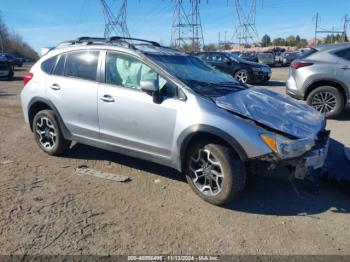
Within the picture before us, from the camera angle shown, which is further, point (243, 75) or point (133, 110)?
point (243, 75)

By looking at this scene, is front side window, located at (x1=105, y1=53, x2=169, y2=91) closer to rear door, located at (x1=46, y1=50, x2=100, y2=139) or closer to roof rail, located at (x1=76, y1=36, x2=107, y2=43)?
rear door, located at (x1=46, y1=50, x2=100, y2=139)

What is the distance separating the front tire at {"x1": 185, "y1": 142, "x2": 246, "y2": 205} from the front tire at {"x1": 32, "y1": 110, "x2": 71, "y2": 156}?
2.18 m

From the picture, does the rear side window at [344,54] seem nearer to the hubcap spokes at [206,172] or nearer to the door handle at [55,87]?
the hubcap spokes at [206,172]

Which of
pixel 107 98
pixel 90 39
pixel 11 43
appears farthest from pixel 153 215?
pixel 11 43

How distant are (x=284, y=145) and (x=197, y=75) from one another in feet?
5.23

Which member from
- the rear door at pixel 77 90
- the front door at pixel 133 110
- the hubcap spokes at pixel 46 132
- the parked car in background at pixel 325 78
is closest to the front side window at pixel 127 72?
the front door at pixel 133 110

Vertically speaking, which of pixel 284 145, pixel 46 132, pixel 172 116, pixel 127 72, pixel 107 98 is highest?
pixel 127 72

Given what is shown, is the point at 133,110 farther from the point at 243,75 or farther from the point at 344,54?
the point at 243,75

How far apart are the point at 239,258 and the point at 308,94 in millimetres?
6065

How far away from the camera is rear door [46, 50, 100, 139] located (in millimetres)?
4703

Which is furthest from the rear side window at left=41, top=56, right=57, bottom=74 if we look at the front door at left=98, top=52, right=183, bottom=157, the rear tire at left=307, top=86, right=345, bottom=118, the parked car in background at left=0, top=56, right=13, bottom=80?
the parked car in background at left=0, top=56, right=13, bottom=80

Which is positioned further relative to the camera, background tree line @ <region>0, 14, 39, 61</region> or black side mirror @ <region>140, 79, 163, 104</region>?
background tree line @ <region>0, 14, 39, 61</region>

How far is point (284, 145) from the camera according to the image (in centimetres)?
345

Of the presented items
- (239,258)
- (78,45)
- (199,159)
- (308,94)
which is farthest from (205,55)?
(239,258)
